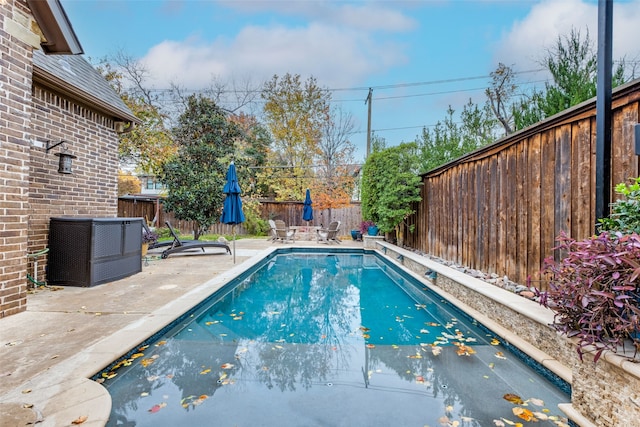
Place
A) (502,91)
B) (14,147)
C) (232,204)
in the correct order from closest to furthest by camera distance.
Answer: (14,147) → (232,204) → (502,91)

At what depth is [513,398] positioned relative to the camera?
92.9 inches

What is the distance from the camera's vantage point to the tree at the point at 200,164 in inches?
451

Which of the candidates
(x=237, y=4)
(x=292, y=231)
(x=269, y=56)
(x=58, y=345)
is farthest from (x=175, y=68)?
(x=58, y=345)

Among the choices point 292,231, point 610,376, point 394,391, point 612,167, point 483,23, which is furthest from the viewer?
point 292,231

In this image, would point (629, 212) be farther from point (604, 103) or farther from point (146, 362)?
point (146, 362)

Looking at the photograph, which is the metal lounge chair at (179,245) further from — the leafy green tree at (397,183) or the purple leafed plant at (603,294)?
the purple leafed plant at (603,294)

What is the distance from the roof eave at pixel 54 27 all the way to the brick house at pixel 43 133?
0.01 metres

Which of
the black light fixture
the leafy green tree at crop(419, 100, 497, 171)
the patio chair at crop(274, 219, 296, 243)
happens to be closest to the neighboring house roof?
the black light fixture

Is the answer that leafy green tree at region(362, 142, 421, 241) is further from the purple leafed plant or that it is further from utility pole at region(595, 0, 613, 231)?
the purple leafed plant

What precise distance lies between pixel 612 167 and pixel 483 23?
9.90 m

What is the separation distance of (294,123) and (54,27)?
1606cm

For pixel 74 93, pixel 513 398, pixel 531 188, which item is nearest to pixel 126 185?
pixel 74 93

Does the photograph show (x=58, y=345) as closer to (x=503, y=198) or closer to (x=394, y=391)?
(x=394, y=391)

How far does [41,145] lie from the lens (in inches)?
195
